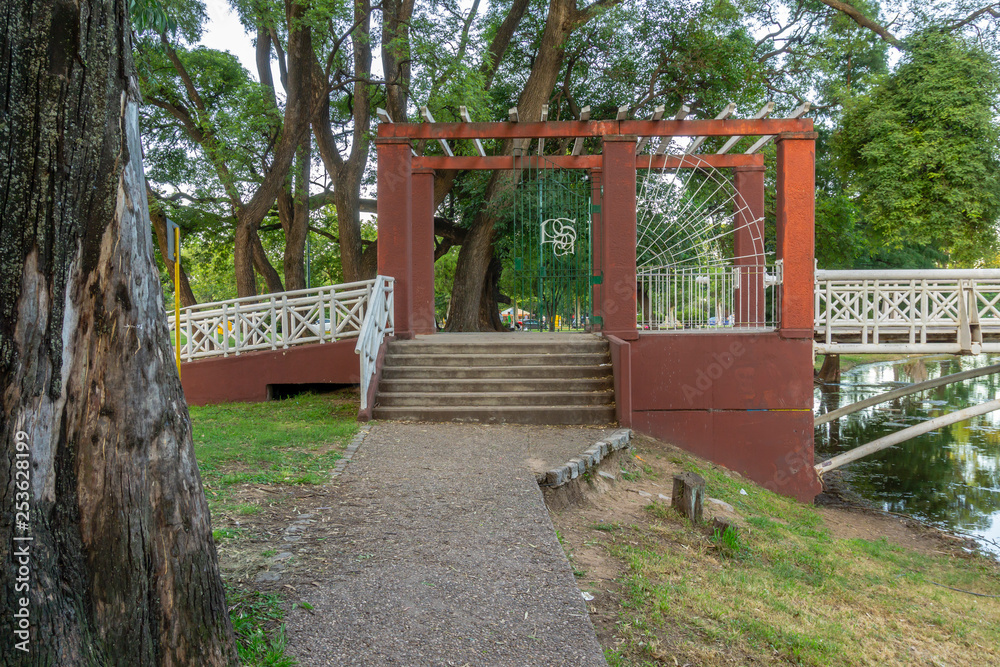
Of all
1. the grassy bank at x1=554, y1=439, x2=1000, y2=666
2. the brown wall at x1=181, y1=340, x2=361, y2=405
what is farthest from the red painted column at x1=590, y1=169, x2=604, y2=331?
the grassy bank at x1=554, y1=439, x2=1000, y2=666

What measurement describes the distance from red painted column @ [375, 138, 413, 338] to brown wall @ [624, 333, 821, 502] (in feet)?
12.0

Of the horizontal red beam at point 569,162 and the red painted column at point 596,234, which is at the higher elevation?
the horizontal red beam at point 569,162

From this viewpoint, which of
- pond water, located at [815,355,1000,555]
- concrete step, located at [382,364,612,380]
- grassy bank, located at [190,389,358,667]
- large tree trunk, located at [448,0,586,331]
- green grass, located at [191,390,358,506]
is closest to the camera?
grassy bank, located at [190,389,358,667]

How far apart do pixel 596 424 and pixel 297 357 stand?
17.7 ft

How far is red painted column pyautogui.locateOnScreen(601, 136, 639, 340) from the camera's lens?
34.5 ft

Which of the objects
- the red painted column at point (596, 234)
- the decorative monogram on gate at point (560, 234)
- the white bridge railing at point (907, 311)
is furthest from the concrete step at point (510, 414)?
the white bridge railing at point (907, 311)

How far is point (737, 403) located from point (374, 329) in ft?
17.3

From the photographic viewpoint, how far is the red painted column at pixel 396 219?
10922 millimetres

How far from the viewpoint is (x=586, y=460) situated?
22.9 feet

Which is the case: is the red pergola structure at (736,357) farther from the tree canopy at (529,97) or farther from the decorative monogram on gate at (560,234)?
the tree canopy at (529,97)

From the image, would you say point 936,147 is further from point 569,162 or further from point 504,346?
point 504,346

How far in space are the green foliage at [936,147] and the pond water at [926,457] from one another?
442 cm

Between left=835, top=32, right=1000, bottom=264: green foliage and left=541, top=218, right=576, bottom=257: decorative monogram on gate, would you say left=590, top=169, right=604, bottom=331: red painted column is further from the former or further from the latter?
left=835, top=32, right=1000, bottom=264: green foliage

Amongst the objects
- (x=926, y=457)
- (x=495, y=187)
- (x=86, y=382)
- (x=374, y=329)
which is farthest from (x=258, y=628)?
(x=926, y=457)
